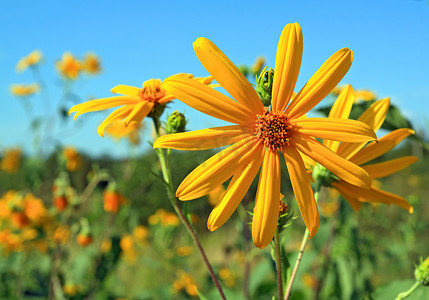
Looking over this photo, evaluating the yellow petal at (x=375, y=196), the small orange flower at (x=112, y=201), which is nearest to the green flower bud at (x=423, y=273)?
the yellow petal at (x=375, y=196)

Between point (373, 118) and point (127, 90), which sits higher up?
point (127, 90)

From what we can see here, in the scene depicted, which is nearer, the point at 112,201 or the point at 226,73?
the point at 226,73

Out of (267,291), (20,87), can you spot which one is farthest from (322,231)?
(20,87)

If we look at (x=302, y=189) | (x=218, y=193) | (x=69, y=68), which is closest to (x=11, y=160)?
(x=69, y=68)

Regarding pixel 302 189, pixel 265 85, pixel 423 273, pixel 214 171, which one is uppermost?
pixel 265 85

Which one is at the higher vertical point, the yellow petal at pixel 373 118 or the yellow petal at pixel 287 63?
the yellow petal at pixel 287 63

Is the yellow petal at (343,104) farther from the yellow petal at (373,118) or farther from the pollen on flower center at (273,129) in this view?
the pollen on flower center at (273,129)

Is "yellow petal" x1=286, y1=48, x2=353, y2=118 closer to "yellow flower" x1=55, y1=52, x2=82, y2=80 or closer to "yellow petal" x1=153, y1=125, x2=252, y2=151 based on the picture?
"yellow petal" x1=153, y1=125, x2=252, y2=151

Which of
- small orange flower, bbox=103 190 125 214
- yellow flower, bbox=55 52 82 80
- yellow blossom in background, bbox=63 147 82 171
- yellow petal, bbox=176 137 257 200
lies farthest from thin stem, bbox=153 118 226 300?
yellow flower, bbox=55 52 82 80

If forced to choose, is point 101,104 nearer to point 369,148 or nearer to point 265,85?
point 265,85
